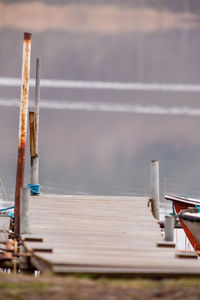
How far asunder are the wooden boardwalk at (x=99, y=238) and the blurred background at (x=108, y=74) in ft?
79.6

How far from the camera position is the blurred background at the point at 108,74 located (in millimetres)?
36219

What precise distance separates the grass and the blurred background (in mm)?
28188

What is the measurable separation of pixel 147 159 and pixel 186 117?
15.6m

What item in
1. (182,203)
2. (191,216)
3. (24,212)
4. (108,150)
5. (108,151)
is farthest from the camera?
(108,151)

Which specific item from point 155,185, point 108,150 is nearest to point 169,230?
point 155,185

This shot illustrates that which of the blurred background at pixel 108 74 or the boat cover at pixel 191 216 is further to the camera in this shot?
the blurred background at pixel 108 74

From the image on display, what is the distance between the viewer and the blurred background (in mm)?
36219

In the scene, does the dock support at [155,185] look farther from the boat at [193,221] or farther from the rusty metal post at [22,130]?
the rusty metal post at [22,130]

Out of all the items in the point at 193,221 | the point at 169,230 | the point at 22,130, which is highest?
the point at 22,130

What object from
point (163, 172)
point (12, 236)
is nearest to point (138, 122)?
point (163, 172)

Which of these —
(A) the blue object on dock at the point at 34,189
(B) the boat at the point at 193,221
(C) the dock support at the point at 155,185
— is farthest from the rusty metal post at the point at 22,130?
(B) the boat at the point at 193,221

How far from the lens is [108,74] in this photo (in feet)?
169

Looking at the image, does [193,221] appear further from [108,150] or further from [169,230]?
[108,150]

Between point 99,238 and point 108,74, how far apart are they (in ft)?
150
